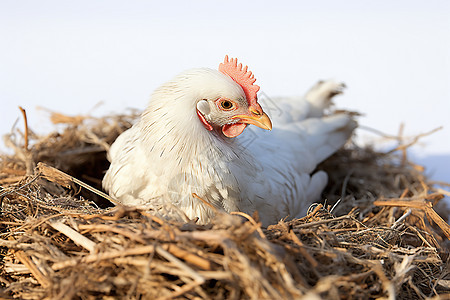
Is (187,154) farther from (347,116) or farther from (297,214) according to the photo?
(347,116)

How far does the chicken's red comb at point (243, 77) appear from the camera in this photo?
6.64ft

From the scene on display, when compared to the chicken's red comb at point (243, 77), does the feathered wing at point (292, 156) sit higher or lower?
lower

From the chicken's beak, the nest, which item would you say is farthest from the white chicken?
the nest

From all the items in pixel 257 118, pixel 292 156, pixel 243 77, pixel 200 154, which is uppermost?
pixel 243 77

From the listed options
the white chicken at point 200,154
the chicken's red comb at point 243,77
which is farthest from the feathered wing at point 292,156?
the chicken's red comb at point 243,77

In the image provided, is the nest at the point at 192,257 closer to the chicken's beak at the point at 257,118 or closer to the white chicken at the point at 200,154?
the white chicken at the point at 200,154

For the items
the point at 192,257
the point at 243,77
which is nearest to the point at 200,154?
the point at 243,77

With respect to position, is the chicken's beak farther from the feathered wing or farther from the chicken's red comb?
the feathered wing

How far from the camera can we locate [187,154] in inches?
76.0

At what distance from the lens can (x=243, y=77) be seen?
2.05 metres

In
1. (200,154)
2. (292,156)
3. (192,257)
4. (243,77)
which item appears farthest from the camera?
(292,156)

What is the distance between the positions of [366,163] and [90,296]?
3.02 m

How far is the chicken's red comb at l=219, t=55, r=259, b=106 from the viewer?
2023 millimetres

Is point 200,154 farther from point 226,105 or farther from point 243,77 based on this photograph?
point 243,77
